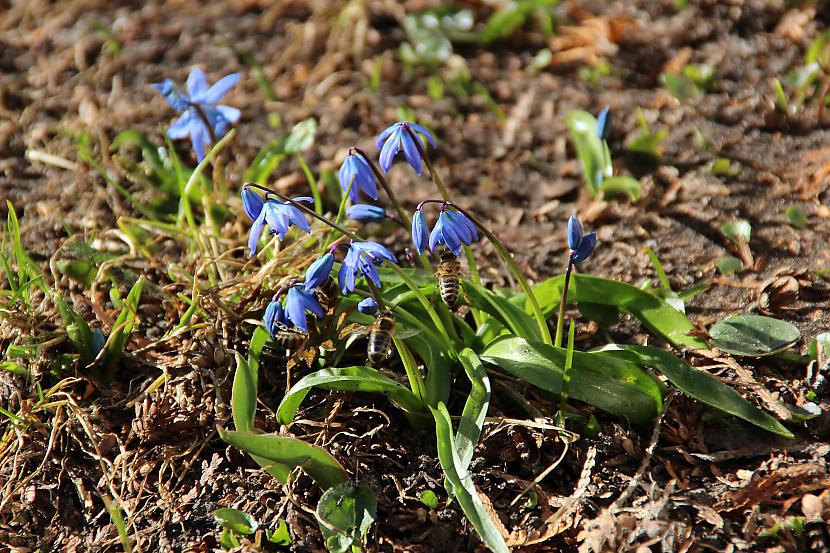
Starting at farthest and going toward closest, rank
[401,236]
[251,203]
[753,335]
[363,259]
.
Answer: [401,236] < [753,335] < [251,203] < [363,259]

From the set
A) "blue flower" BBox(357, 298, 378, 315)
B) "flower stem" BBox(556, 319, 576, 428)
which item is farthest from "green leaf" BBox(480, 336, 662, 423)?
"blue flower" BBox(357, 298, 378, 315)

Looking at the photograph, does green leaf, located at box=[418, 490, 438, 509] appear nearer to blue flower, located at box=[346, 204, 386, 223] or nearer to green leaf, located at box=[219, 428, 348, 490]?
green leaf, located at box=[219, 428, 348, 490]

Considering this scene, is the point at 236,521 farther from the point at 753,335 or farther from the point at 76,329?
the point at 753,335

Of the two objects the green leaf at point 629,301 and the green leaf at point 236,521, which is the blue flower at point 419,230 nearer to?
the green leaf at point 629,301

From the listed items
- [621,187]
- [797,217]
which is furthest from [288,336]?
[797,217]

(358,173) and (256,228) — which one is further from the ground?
(358,173)

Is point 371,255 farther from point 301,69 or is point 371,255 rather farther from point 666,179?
point 301,69
